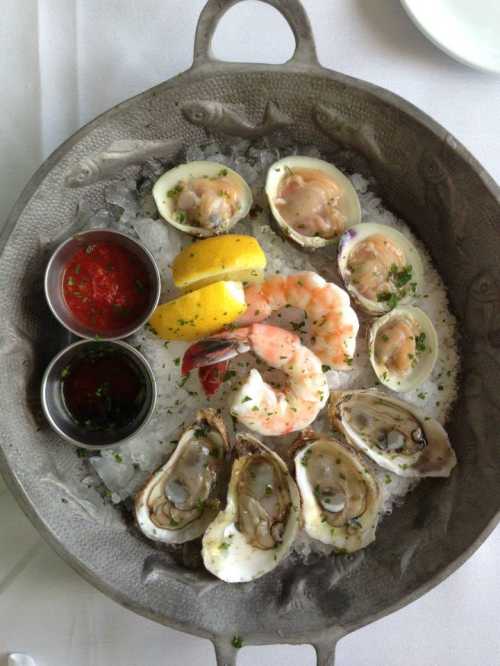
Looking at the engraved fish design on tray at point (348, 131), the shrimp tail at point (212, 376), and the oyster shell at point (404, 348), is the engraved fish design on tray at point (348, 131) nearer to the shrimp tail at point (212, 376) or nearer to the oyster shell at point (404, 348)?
the oyster shell at point (404, 348)

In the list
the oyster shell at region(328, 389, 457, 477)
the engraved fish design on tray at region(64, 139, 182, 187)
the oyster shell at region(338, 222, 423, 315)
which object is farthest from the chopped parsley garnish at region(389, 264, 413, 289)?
the engraved fish design on tray at region(64, 139, 182, 187)

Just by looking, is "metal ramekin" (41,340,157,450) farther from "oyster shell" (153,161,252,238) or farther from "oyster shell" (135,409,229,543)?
"oyster shell" (153,161,252,238)

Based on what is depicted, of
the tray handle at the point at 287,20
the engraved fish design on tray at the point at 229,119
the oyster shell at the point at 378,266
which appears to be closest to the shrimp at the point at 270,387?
the oyster shell at the point at 378,266

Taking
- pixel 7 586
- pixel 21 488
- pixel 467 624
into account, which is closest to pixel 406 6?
pixel 21 488

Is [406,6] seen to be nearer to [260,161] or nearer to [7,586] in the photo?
[260,161]

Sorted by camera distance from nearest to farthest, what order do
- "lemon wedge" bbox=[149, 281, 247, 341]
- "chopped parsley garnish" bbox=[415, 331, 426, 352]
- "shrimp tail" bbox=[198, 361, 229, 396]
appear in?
1. "lemon wedge" bbox=[149, 281, 247, 341]
2. "shrimp tail" bbox=[198, 361, 229, 396]
3. "chopped parsley garnish" bbox=[415, 331, 426, 352]

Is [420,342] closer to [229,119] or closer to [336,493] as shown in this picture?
[336,493]
